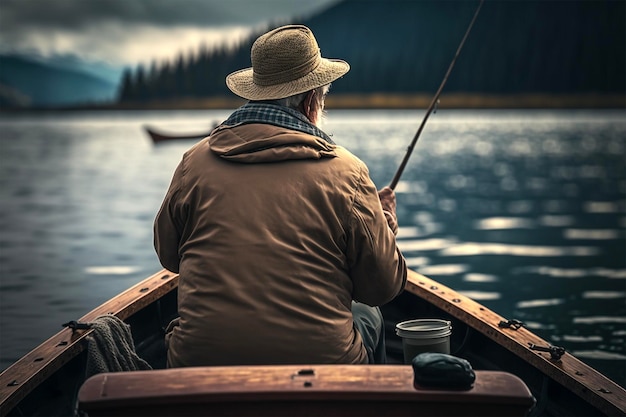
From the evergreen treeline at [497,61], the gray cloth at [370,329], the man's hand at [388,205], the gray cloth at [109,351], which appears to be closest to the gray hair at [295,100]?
the man's hand at [388,205]

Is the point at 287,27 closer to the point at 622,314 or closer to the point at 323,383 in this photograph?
the point at 323,383

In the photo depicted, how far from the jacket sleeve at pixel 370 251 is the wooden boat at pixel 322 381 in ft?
1.44

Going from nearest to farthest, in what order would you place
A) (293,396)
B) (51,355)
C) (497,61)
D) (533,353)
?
(293,396) < (51,355) < (533,353) < (497,61)

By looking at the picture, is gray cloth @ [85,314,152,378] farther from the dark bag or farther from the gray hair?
the dark bag

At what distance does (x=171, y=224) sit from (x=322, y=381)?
98cm

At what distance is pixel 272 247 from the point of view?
2.77m

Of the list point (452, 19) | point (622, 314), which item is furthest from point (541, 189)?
point (452, 19)

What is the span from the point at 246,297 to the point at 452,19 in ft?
588

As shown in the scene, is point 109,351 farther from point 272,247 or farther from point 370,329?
point 272,247

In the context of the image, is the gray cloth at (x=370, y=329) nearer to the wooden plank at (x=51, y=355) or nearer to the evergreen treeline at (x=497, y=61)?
the wooden plank at (x=51, y=355)

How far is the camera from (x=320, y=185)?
2.84 m

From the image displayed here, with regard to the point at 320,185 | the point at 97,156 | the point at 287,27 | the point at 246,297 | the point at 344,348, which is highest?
the point at 287,27

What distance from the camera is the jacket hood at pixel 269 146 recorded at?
9.31 feet

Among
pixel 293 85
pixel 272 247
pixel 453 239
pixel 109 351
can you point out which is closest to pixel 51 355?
pixel 109 351
